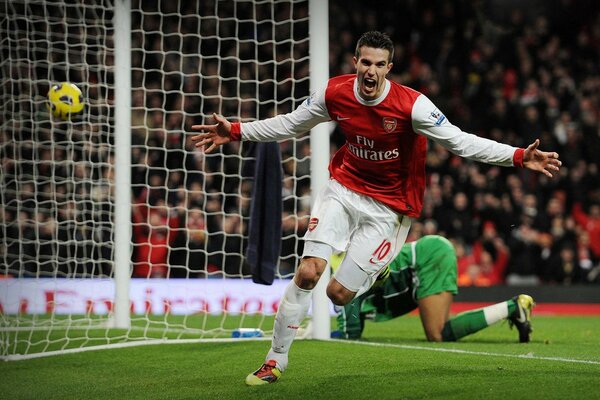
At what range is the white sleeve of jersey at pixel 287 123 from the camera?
5934 millimetres

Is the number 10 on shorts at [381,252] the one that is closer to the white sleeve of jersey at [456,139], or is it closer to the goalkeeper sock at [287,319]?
the goalkeeper sock at [287,319]

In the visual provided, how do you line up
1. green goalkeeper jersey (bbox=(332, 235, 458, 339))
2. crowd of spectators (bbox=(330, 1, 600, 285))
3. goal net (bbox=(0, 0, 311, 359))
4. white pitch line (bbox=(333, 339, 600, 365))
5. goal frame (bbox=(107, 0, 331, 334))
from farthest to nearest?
1. crowd of spectators (bbox=(330, 1, 600, 285))
2. goal frame (bbox=(107, 0, 331, 334))
3. goal net (bbox=(0, 0, 311, 359))
4. green goalkeeper jersey (bbox=(332, 235, 458, 339))
5. white pitch line (bbox=(333, 339, 600, 365))

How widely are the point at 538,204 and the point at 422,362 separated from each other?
1002 cm

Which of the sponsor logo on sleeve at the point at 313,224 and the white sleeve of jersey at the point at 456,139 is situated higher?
the white sleeve of jersey at the point at 456,139

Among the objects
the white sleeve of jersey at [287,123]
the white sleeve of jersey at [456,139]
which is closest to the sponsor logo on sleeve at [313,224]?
the white sleeve of jersey at [287,123]

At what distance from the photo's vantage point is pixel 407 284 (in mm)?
8344

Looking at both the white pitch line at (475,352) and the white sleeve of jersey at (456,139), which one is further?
the white pitch line at (475,352)

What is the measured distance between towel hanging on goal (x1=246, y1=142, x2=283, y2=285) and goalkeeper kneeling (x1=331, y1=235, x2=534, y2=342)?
92cm

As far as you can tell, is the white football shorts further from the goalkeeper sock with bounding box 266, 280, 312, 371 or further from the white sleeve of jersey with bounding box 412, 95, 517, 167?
the white sleeve of jersey with bounding box 412, 95, 517, 167

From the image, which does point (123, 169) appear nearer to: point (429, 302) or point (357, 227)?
point (429, 302)

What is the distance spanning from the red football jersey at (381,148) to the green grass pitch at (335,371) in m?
1.15

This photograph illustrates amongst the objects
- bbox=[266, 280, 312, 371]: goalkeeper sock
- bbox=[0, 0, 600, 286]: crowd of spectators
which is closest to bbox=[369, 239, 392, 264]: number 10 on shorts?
bbox=[266, 280, 312, 371]: goalkeeper sock

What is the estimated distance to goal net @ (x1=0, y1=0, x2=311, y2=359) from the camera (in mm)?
8906

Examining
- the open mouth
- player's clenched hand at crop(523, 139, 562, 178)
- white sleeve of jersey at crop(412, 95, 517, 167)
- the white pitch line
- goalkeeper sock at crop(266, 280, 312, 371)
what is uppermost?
the open mouth
